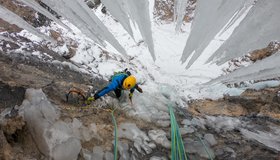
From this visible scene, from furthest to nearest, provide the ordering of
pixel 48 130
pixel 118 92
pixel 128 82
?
pixel 118 92
pixel 128 82
pixel 48 130

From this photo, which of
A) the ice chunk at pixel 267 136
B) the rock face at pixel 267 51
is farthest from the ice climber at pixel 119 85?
the rock face at pixel 267 51

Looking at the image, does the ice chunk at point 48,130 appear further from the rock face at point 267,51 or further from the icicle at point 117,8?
the rock face at point 267,51

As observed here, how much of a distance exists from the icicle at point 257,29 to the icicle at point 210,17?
191 mm

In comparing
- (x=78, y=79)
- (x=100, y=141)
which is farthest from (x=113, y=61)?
(x=100, y=141)

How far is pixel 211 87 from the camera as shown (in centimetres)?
577

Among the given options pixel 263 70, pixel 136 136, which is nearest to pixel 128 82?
pixel 136 136

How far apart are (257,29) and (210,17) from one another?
521mm

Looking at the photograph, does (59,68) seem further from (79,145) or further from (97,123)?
(79,145)

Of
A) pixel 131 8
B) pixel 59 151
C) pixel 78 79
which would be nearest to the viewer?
pixel 59 151

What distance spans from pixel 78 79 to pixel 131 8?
1.66 m

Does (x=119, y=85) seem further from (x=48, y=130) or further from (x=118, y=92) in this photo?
(x=48, y=130)

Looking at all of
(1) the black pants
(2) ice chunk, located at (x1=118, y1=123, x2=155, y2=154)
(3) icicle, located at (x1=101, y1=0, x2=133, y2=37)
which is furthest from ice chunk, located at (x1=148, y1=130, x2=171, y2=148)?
(3) icicle, located at (x1=101, y1=0, x2=133, y2=37)

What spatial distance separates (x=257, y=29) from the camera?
305 cm

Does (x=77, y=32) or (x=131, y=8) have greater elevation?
(x=131, y=8)
